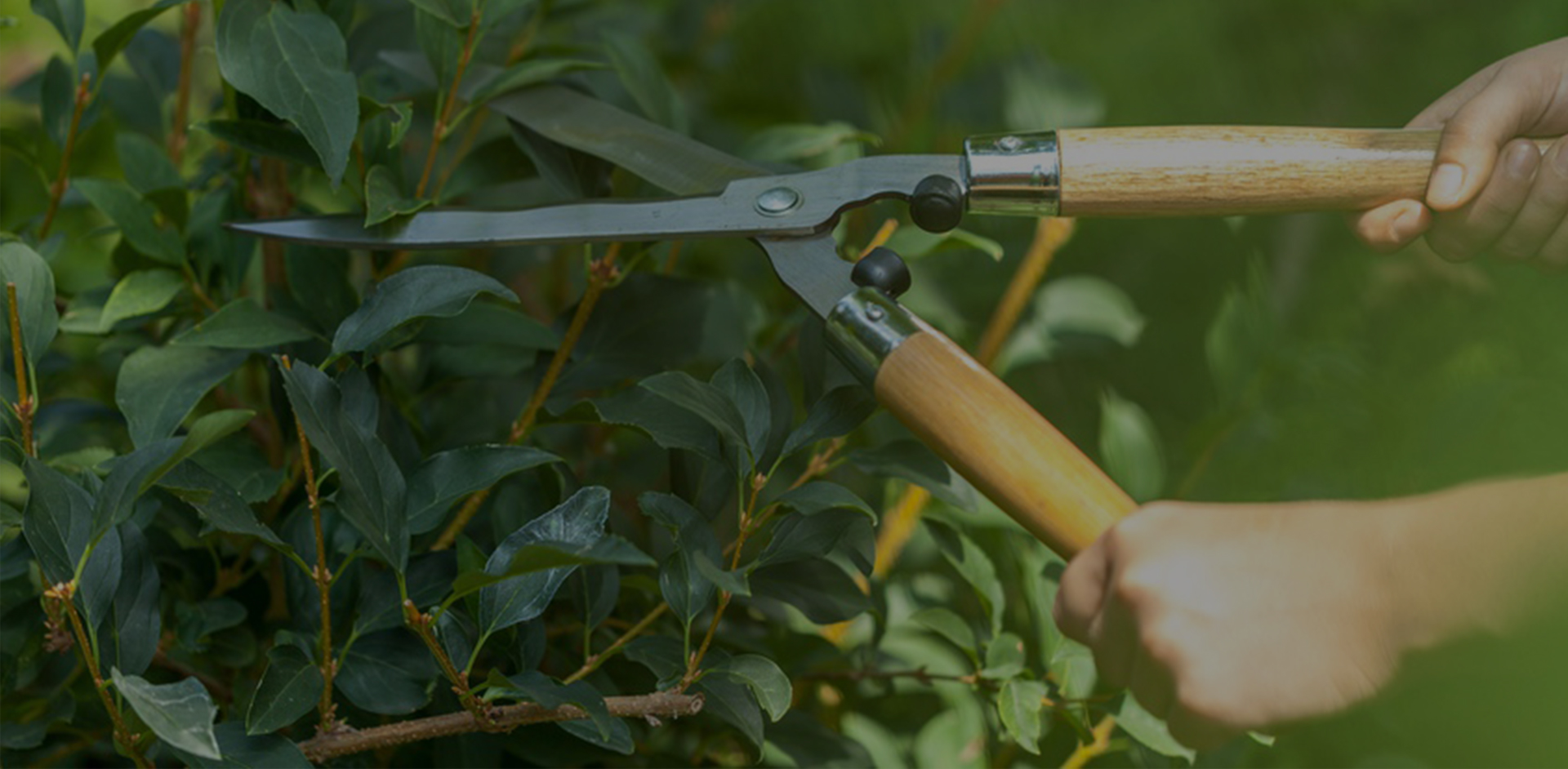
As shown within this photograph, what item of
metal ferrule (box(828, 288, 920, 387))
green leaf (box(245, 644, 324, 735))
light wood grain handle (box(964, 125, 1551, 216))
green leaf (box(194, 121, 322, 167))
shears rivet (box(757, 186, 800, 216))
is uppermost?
light wood grain handle (box(964, 125, 1551, 216))

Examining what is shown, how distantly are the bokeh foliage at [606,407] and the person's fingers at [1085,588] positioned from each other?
0.09 meters

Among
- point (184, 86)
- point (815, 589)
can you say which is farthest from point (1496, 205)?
point (184, 86)

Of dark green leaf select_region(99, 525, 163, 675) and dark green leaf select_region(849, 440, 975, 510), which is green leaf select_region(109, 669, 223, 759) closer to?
dark green leaf select_region(99, 525, 163, 675)

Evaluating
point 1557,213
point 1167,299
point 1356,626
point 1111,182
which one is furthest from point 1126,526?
point 1167,299

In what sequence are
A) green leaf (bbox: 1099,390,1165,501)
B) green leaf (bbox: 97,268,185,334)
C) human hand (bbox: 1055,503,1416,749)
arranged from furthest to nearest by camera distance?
green leaf (bbox: 1099,390,1165,501) → green leaf (bbox: 97,268,185,334) → human hand (bbox: 1055,503,1416,749)

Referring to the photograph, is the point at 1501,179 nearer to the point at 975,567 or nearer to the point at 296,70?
the point at 975,567

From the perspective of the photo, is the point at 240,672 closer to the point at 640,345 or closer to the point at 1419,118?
the point at 640,345

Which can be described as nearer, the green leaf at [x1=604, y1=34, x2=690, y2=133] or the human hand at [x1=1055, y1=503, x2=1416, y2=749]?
the human hand at [x1=1055, y1=503, x2=1416, y2=749]

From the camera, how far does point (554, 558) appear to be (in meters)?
0.48

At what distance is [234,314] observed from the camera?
2.10ft

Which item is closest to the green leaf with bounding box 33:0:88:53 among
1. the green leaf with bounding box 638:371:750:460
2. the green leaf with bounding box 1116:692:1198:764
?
the green leaf with bounding box 638:371:750:460

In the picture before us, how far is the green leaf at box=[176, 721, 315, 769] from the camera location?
52cm

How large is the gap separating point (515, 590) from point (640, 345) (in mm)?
193

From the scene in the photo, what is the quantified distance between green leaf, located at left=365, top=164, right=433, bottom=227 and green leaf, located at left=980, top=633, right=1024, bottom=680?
1.09 ft
